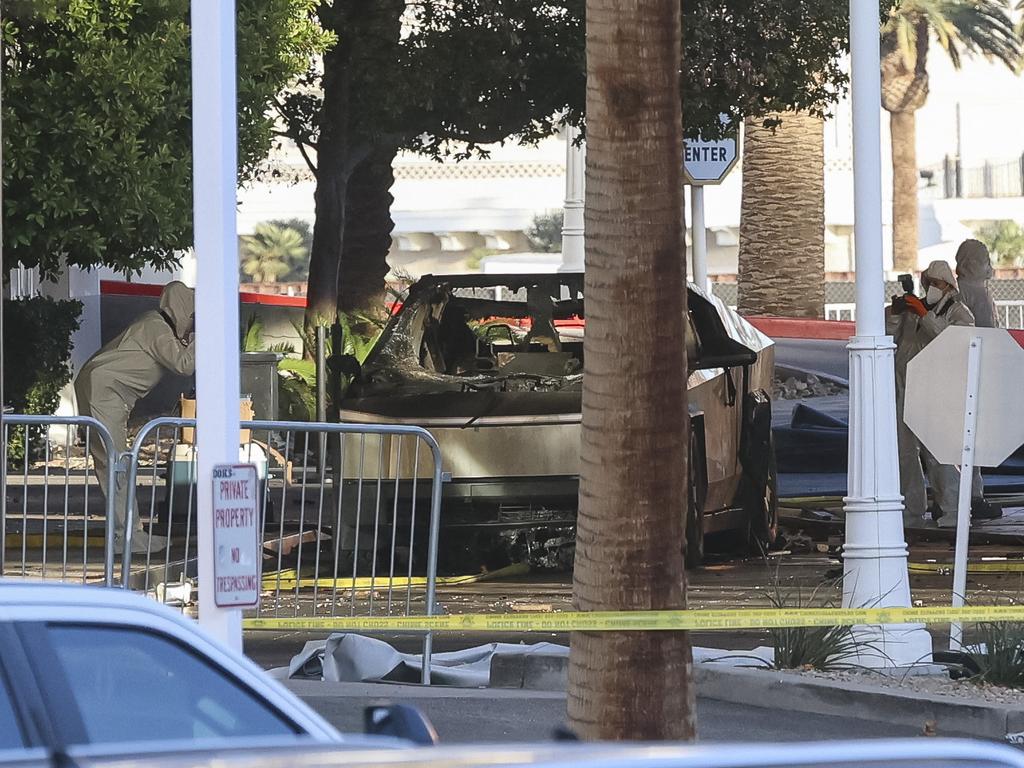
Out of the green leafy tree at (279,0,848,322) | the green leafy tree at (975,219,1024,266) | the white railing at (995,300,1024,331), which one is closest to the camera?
the green leafy tree at (279,0,848,322)

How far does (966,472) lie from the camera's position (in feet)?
28.1

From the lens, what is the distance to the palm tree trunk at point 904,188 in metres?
48.0

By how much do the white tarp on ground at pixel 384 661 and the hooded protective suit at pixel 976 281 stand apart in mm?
6127

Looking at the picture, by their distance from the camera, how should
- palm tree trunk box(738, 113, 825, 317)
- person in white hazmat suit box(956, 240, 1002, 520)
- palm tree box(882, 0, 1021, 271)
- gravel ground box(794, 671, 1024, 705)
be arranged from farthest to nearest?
palm tree box(882, 0, 1021, 271) < palm tree trunk box(738, 113, 825, 317) < person in white hazmat suit box(956, 240, 1002, 520) < gravel ground box(794, 671, 1024, 705)

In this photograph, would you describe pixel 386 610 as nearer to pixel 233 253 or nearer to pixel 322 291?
pixel 233 253

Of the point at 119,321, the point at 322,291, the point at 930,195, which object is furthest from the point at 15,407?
the point at 930,195

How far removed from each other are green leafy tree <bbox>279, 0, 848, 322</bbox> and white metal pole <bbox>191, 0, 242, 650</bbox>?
9893 millimetres

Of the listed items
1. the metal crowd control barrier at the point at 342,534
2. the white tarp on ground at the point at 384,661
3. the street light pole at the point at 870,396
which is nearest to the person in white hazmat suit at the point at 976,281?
the metal crowd control barrier at the point at 342,534

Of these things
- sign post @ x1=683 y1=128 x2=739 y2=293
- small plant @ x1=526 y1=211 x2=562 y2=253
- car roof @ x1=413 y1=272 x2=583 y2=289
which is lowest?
car roof @ x1=413 y1=272 x2=583 y2=289

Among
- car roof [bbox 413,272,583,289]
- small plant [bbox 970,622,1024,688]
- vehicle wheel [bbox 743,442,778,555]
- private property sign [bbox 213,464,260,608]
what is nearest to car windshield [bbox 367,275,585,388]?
car roof [bbox 413,272,583,289]

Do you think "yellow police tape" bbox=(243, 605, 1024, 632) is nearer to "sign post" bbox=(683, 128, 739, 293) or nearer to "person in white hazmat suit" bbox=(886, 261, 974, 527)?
"person in white hazmat suit" bbox=(886, 261, 974, 527)

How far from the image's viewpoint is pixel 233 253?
528cm

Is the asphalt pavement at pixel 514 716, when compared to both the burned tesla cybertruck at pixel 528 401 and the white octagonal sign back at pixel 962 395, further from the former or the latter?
the burned tesla cybertruck at pixel 528 401

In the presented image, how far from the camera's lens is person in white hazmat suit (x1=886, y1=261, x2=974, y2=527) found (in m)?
13.6
